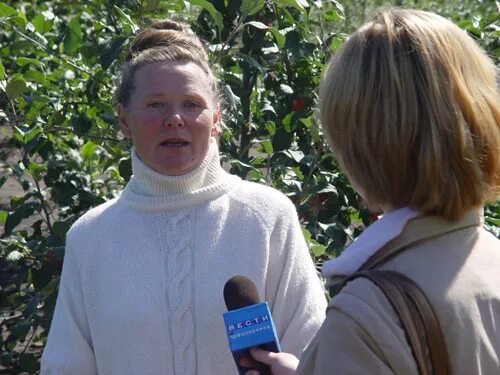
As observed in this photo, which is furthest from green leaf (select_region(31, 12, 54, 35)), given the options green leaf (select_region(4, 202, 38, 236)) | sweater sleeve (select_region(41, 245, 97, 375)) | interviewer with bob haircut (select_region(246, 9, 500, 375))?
interviewer with bob haircut (select_region(246, 9, 500, 375))

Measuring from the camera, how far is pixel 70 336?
2875 mm

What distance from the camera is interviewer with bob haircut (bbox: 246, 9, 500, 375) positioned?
1.75m

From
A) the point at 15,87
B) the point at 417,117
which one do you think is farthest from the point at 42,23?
the point at 417,117

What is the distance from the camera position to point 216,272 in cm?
282

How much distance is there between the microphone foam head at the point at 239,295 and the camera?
2172mm

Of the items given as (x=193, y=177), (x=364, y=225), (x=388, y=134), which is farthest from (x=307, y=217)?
(x=388, y=134)

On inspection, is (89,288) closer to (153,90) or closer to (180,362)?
(180,362)

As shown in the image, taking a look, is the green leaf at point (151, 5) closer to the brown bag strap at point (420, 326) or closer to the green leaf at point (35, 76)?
the green leaf at point (35, 76)

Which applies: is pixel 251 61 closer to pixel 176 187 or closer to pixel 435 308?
pixel 176 187

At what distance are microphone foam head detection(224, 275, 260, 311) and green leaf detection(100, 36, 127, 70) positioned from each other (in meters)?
1.44

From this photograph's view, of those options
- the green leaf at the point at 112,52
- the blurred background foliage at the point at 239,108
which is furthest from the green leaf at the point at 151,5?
the green leaf at the point at 112,52

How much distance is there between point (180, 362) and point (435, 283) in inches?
44.7

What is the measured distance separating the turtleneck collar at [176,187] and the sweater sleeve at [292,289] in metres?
0.21

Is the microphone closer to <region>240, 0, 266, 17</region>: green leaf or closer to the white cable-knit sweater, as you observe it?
the white cable-knit sweater
